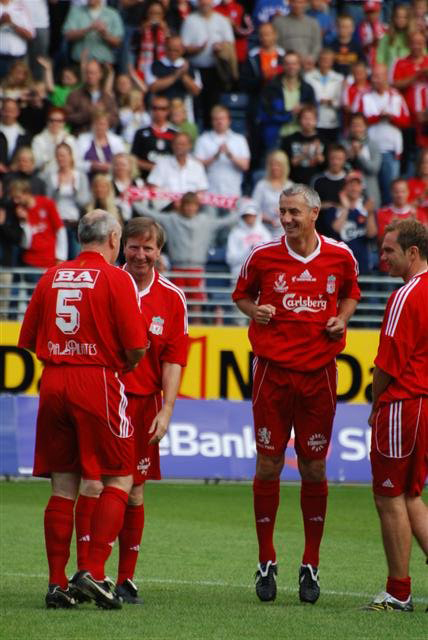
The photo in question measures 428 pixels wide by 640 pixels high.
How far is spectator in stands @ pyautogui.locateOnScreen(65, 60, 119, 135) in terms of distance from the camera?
2039 centimetres

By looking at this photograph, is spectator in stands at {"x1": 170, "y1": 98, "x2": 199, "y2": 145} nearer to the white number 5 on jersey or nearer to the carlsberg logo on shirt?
the carlsberg logo on shirt

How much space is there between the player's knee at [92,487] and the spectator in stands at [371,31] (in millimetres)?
15852

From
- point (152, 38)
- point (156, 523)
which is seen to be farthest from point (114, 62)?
point (156, 523)

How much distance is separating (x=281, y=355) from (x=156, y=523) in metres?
4.70

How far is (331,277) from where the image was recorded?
9.45 meters

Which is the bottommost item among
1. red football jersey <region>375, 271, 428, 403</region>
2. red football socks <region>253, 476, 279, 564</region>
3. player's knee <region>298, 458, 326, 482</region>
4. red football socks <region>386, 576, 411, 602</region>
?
red football socks <region>386, 576, 411, 602</region>

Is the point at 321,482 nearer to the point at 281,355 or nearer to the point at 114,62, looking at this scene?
the point at 281,355

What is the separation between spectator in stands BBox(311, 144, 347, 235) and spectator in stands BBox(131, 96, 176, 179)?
214 centimetres

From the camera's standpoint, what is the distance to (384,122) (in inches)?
866

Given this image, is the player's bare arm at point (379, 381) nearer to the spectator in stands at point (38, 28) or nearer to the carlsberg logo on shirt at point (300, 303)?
the carlsberg logo on shirt at point (300, 303)

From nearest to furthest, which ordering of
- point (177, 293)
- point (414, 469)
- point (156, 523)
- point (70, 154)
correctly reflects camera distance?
1. point (414, 469)
2. point (177, 293)
3. point (156, 523)
4. point (70, 154)

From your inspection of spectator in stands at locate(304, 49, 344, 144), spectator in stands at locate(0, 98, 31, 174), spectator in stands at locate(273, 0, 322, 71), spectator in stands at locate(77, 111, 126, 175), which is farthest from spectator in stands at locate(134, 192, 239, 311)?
spectator in stands at locate(273, 0, 322, 71)

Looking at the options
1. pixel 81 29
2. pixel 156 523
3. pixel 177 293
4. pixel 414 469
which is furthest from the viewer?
pixel 81 29

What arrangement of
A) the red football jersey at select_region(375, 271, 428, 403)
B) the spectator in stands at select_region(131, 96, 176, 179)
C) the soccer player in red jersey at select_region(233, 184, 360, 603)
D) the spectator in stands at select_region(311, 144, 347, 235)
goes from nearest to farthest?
the red football jersey at select_region(375, 271, 428, 403), the soccer player in red jersey at select_region(233, 184, 360, 603), the spectator in stands at select_region(311, 144, 347, 235), the spectator in stands at select_region(131, 96, 176, 179)
